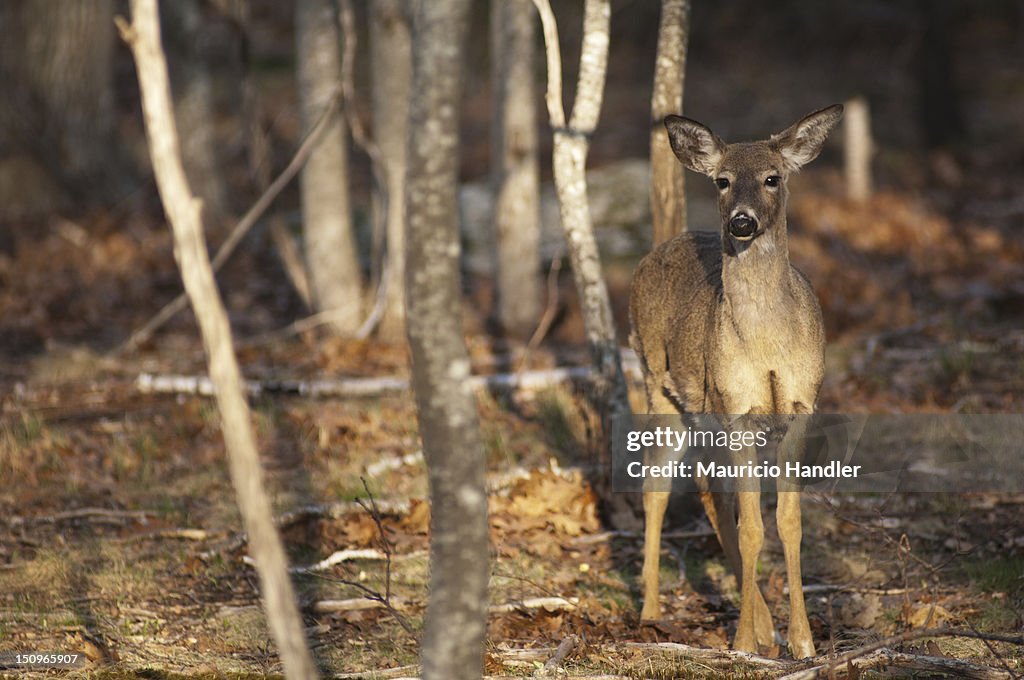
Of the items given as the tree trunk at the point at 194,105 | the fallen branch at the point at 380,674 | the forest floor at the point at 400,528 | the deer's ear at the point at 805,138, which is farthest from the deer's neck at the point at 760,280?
the tree trunk at the point at 194,105

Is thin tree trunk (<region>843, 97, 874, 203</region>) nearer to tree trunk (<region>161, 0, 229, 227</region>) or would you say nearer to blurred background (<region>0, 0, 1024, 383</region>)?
blurred background (<region>0, 0, 1024, 383</region>)

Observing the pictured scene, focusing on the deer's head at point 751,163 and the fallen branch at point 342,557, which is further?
the fallen branch at point 342,557

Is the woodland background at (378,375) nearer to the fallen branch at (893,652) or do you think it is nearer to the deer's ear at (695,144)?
the fallen branch at (893,652)

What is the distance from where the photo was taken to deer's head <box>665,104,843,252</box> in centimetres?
573

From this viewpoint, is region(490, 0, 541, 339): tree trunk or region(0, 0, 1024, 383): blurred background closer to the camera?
region(490, 0, 541, 339): tree trunk

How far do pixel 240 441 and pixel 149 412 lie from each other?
18.9 ft

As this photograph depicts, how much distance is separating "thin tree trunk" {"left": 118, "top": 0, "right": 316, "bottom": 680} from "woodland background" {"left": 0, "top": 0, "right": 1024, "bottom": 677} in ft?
5.68

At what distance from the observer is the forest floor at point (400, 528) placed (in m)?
5.71

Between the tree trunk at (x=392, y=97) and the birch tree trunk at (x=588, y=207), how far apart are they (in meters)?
3.53

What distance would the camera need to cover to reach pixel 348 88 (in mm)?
9016

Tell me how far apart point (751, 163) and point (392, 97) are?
5.59 metres

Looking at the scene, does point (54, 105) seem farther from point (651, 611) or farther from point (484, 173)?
point (651, 611)

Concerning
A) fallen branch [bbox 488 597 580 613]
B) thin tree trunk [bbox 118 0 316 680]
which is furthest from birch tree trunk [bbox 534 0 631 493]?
thin tree trunk [bbox 118 0 316 680]

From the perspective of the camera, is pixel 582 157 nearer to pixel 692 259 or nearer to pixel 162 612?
pixel 692 259
